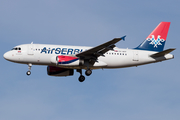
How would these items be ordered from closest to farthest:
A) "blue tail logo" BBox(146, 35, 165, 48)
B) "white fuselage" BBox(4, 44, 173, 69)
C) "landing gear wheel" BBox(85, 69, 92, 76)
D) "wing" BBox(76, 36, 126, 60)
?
"wing" BBox(76, 36, 126, 60) → "white fuselage" BBox(4, 44, 173, 69) → "landing gear wheel" BBox(85, 69, 92, 76) → "blue tail logo" BBox(146, 35, 165, 48)

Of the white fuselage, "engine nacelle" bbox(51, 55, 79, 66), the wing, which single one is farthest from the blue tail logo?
"engine nacelle" bbox(51, 55, 79, 66)

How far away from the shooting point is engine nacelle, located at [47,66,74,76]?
152 feet

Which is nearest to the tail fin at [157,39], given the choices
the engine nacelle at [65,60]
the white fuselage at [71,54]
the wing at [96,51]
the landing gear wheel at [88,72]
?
the white fuselage at [71,54]

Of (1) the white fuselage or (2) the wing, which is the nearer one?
(2) the wing

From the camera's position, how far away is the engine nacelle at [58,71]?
152 feet

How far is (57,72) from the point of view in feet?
153

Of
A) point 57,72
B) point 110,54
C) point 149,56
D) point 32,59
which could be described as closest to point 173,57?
point 149,56

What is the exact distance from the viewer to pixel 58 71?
46781mm

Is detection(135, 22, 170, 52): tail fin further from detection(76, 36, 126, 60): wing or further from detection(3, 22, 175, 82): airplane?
detection(76, 36, 126, 60): wing

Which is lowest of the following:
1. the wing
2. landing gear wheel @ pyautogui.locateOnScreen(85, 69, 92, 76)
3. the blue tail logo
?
landing gear wheel @ pyautogui.locateOnScreen(85, 69, 92, 76)

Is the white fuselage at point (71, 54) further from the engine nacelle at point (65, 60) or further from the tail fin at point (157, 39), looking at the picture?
the tail fin at point (157, 39)

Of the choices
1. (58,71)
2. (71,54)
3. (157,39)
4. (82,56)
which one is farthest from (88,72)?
(157,39)

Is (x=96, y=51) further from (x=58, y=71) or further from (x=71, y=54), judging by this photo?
(x=58, y=71)

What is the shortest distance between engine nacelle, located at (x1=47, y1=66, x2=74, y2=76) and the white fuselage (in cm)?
368
